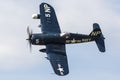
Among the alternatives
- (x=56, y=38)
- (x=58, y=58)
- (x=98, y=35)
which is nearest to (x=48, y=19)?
(x=56, y=38)

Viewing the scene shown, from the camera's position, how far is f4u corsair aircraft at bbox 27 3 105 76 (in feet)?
402

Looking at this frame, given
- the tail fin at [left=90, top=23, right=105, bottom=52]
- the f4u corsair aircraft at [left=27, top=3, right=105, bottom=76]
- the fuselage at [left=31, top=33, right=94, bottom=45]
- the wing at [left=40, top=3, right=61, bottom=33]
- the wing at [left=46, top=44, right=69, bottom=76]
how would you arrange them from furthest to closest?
the tail fin at [left=90, top=23, right=105, bottom=52]
the wing at [left=40, top=3, right=61, bottom=33]
the fuselage at [left=31, top=33, right=94, bottom=45]
the f4u corsair aircraft at [left=27, top=3, right=105, bottom=76]
the wing at [left=46, top=44, right=69, bottom=76]

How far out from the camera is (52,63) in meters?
121

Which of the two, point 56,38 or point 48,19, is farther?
point 48,19

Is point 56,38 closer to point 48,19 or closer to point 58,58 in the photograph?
point 58,58

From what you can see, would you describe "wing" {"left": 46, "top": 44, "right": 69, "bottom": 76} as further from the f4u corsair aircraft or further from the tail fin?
the tail fin

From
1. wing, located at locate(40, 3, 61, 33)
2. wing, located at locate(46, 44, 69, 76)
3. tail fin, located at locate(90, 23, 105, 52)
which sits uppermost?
wing, located at locate(40, 3, 61, 33)

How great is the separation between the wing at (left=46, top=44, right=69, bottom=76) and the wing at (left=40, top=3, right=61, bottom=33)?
12.3 ft

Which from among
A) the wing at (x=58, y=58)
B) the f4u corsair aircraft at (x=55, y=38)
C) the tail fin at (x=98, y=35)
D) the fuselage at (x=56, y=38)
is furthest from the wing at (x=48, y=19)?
the tail fin at (x=98, y=35)

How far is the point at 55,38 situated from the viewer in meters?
127

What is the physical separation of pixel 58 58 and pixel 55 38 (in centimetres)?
487

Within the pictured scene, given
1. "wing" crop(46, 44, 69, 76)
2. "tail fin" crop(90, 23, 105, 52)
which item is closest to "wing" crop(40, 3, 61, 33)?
"wing" crop(46, 44, 69, 76)

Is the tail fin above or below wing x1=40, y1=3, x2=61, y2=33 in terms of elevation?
below

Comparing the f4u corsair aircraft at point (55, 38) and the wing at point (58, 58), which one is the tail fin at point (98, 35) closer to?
the f4u corsair aircraft at point (55, 38)
